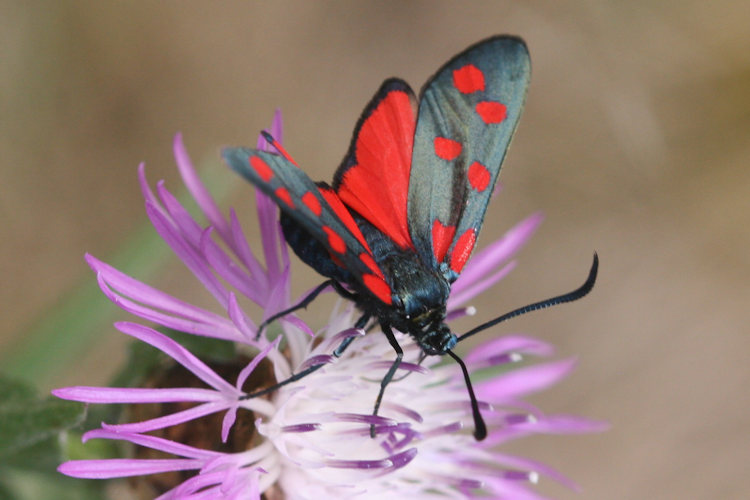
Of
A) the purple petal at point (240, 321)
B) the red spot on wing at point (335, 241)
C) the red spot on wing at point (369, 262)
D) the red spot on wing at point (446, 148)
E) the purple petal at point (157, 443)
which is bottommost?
the purple petal at point (157, 443)

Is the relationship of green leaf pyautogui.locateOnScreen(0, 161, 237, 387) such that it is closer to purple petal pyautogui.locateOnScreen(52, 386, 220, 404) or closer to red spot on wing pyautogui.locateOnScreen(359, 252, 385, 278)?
purple petal pyautogui.locateOnScreen(52, 386, 220, 404)

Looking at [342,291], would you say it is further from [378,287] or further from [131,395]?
[131,395]

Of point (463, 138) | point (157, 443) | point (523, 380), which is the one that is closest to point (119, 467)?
point (157, 443)

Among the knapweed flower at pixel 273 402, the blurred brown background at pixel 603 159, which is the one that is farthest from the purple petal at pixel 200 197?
the blurred brown background at pixel 603 159

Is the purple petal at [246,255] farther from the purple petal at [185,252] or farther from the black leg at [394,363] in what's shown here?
the black leg at [394,363]

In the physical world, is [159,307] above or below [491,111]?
below

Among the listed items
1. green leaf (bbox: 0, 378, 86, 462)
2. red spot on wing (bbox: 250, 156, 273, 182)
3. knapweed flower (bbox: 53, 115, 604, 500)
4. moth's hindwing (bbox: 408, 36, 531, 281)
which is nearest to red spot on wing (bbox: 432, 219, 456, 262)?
moth's hindwing (bbox: 408, 36, 531, 281)
